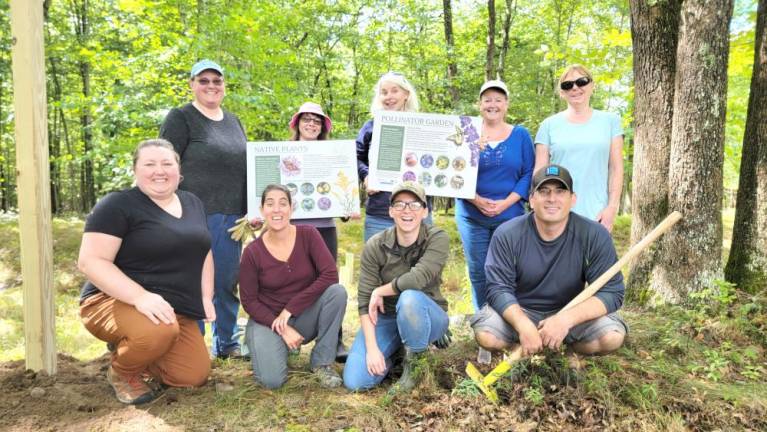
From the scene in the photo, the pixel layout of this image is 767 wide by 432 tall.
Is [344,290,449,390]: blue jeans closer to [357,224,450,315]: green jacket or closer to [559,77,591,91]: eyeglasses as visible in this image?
[357,224,450,315]: green jacket

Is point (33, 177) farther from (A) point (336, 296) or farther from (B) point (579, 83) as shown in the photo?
(B) point (579, 83)

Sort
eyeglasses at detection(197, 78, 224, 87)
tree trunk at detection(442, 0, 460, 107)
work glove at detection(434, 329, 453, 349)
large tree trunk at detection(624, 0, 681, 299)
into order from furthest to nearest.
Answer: tree trunk at detection(442, 0, 460, 107), large tree trunk at detection(624, 0, 681, 299), eyeglasses at detection(197, 78, 224, 87), work glove at detection(434, 329, 453, 349)

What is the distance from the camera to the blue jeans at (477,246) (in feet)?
14.0

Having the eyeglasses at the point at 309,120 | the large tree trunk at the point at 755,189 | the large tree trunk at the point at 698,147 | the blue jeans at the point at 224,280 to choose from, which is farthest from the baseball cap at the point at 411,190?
the large tree trunk at the point at 755,189

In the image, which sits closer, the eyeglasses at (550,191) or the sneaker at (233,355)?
the eyeglasses at (550,191)

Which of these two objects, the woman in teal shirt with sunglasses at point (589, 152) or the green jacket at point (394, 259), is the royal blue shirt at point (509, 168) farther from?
the green jacket at point (394, 259)

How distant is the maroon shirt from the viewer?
3.76 m

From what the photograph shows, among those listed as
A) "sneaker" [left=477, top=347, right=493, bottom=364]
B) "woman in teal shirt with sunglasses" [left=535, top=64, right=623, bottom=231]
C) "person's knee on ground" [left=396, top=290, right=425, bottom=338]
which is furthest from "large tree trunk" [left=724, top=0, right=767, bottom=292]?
"person's knee on ground" [left=396, top=290, right=425, bottom=338]

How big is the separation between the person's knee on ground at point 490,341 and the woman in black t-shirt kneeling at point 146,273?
2.06m

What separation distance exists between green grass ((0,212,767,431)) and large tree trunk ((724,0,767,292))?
0.26m

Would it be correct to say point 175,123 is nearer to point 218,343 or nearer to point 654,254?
point 218,343

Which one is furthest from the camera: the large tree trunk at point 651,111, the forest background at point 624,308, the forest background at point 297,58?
the forest background at point 297,58

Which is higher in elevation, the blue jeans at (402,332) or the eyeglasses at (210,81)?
the eyeglasses at (210,81)

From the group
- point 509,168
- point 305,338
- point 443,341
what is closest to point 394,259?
point 443,341
